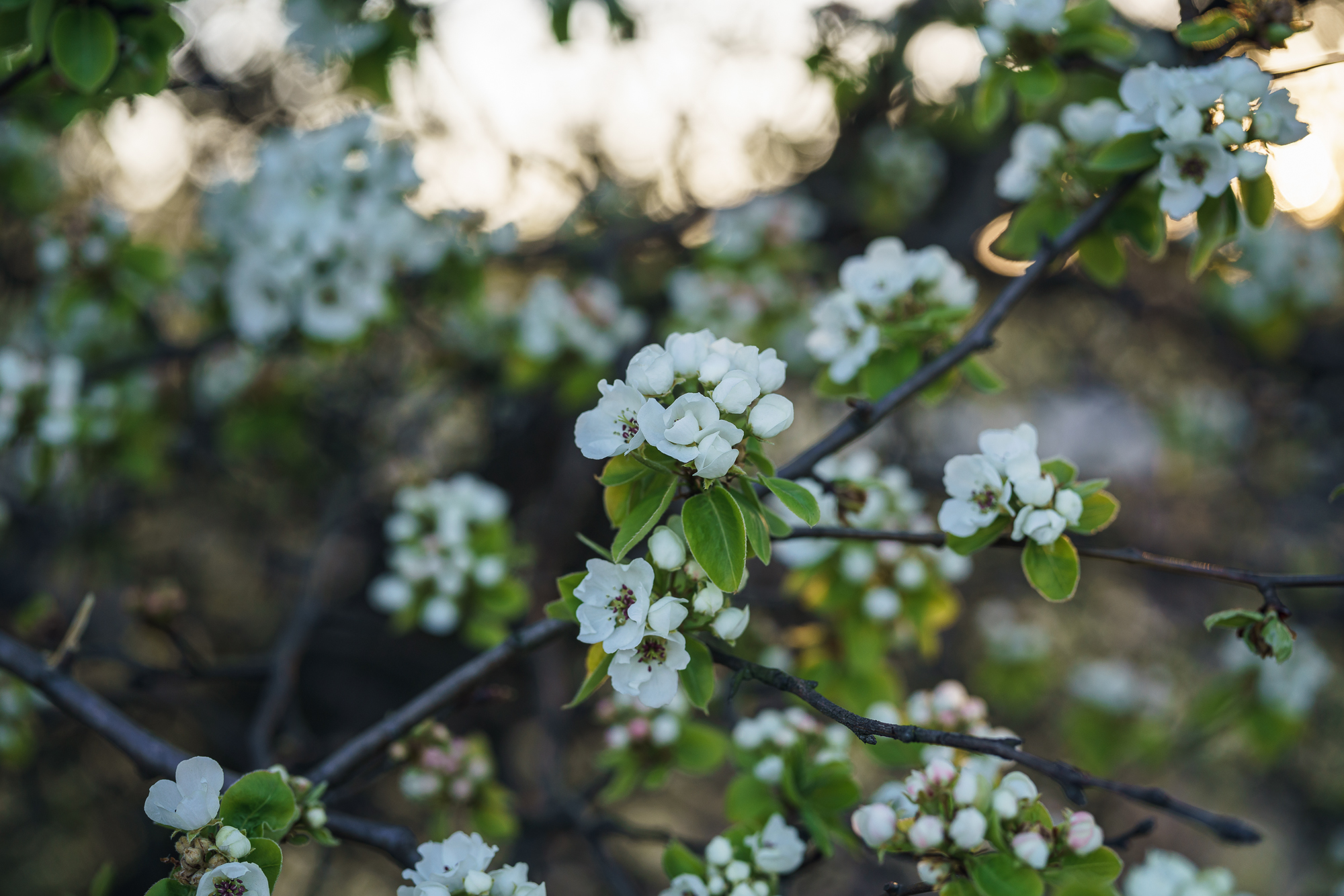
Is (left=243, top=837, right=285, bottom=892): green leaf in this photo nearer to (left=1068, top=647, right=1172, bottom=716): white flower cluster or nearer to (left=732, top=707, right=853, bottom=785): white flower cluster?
(left=732, top=707, right=853, bottom=785): white flower cluster

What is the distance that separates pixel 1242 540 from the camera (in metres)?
4.43

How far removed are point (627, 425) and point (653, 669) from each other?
1.24ft

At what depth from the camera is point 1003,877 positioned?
1325mm

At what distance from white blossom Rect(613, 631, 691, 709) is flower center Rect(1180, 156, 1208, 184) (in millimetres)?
1366

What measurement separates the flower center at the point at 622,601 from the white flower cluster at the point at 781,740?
690 mm

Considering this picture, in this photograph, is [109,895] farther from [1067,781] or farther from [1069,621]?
[1069,621]

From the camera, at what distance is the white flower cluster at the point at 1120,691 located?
11.4ft

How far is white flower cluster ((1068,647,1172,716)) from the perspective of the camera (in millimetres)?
3471

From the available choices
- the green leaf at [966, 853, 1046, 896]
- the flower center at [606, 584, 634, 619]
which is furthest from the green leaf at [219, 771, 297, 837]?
the green leaf at [966, 853, 1046, 896]

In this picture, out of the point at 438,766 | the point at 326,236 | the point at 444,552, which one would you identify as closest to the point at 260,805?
the point at 438,766

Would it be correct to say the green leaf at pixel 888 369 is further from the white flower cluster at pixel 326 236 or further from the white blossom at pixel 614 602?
the white flower cluster at pixel 326 236

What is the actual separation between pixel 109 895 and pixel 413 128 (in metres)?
4.09

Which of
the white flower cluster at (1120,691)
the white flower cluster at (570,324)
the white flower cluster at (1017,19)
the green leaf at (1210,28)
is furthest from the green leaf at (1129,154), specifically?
the white flower cluster at (1120,691)

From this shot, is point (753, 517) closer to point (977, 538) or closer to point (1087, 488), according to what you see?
point (977, 538)
